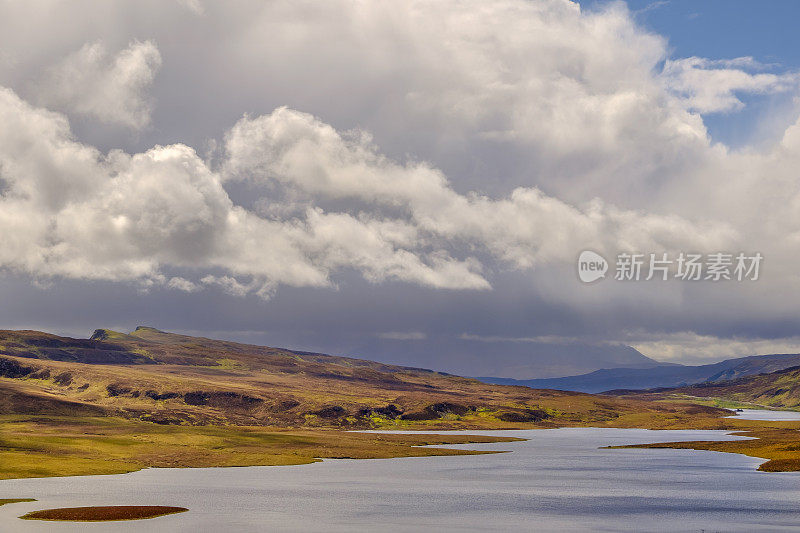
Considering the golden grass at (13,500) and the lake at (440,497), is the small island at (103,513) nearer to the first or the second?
the lake at (440,497)

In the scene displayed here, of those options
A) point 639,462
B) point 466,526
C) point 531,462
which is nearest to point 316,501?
point 466,526

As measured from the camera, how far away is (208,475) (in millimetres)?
139875

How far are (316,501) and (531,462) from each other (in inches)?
3177

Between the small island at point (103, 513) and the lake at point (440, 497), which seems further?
the small island at point (103, 513)

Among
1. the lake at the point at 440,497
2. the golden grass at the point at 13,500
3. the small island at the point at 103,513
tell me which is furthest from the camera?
the golden grass at the point at 13,500

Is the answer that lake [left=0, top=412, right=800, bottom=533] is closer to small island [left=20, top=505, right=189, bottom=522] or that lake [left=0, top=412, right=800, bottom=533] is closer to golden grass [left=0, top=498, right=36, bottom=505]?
golden grass [left=0, top=498, right=36, bottom=505]

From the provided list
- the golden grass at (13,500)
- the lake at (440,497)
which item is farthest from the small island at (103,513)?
the golden grass at (13,500)

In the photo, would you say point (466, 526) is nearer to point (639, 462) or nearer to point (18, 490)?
point (18, 490)

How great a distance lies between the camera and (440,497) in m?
111

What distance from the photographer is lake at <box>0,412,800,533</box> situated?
3393 inches

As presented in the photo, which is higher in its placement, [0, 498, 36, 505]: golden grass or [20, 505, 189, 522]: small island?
[20, 505, 189, 522]: small island

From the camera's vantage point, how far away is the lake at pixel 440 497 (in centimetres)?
8619

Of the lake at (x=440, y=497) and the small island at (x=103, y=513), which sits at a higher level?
the lake at (x=440, y=497)

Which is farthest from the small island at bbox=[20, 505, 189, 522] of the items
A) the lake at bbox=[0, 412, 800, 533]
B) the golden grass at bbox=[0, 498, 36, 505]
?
the golden grass at bbox=[0, 498, 36, 505]
